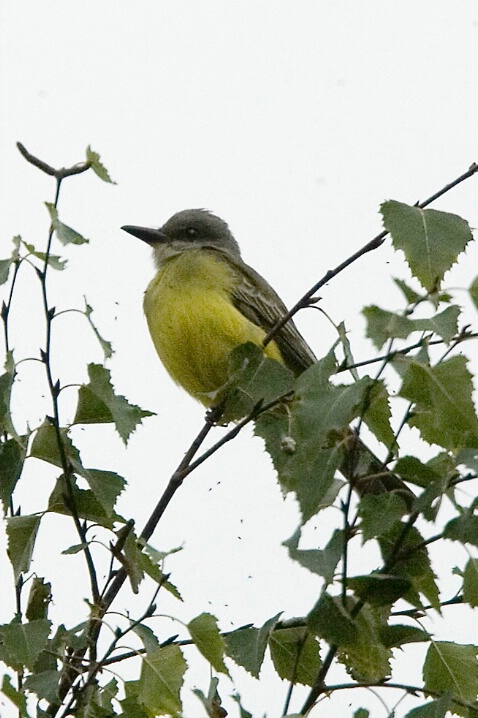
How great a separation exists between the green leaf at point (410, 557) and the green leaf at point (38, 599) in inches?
30.7

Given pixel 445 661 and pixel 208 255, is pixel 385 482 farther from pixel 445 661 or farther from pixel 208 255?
pixel 208 255

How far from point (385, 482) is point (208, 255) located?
10.4 feet

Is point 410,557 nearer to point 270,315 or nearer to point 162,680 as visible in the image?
point 162,680

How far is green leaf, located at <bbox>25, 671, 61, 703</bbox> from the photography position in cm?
224

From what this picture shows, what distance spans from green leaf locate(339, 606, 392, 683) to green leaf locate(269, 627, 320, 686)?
18 centimetres

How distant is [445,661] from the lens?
232 centimetres

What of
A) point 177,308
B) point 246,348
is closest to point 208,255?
point 177,308

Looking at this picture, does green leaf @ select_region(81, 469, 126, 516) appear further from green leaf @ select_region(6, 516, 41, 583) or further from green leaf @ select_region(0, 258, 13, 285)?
green leaf @ select_region(0, 258, 13, 285)

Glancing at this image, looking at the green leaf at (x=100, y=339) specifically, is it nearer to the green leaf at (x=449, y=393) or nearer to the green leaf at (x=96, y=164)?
the green leaf at (x=96, y=164)

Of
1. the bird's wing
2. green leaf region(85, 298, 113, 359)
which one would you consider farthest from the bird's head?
green leaf region(85, 298, 113, 359)

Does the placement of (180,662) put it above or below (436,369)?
below

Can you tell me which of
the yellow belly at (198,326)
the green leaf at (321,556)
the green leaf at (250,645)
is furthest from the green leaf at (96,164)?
the yellow belly at (198,326)

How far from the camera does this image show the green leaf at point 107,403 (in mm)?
2398

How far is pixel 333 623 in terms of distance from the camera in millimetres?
2078
